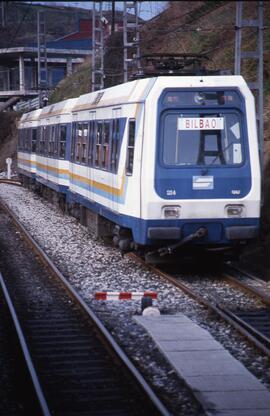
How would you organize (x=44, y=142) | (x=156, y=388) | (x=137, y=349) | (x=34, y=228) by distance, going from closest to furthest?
(x=156, y=388) < (x=137, y=349) < (x=34, y=228) < (x=44, y=142)

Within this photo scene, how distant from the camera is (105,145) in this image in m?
15.1

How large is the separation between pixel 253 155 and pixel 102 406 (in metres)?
6.23

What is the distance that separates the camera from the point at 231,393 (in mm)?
7277

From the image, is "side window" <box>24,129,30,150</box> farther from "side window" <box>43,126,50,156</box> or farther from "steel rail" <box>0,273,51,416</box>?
"steel rail" <box>0,273,51,416</box>

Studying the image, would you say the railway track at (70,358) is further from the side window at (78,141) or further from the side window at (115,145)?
the side window at (78,141)

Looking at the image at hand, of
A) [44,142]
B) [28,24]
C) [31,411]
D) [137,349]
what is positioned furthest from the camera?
[28,24]

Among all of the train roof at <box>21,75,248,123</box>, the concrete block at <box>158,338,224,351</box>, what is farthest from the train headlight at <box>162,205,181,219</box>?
the concrete block at <box>158,338,224,351</box>

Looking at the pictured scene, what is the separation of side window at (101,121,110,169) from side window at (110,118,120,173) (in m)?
0.48

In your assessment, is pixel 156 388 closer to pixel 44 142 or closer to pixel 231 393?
pixel 231 393

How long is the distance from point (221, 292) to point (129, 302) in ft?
5.15

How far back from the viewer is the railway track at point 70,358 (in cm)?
711

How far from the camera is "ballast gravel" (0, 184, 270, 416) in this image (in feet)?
25.5

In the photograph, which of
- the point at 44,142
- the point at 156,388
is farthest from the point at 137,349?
the point at 44,142

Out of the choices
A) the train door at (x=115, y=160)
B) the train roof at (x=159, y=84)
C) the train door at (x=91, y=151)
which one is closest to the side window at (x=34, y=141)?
the train door at (x=91, y=151)
